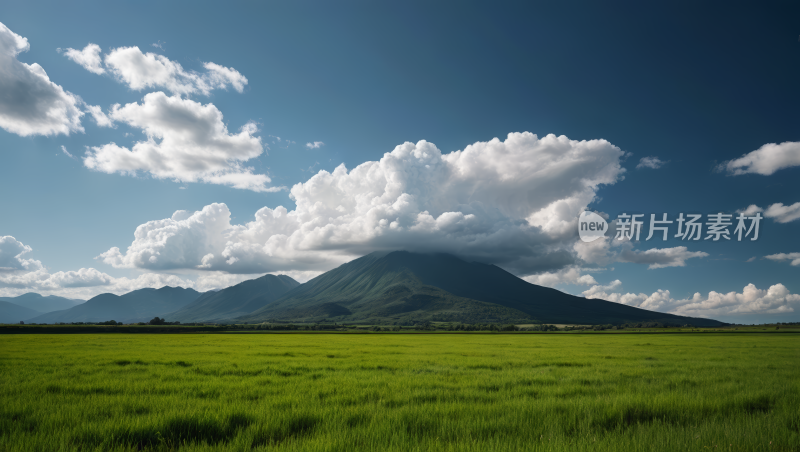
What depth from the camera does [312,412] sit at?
8.10 metres

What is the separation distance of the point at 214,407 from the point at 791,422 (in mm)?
12992

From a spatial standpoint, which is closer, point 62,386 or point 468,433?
point 468,433

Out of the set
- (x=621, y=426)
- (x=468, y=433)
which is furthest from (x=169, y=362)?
(x=621, y=426)

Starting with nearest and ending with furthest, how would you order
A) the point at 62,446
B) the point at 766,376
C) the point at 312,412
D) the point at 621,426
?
the point at 62,446, the point at 621,426, the point at 312,412, the point at 766,376

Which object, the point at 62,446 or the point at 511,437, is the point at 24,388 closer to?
the point at 62,446

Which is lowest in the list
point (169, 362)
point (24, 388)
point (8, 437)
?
point (169, 362)

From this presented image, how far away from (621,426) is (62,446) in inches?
408

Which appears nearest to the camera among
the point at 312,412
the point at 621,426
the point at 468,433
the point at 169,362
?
the point at 468,433

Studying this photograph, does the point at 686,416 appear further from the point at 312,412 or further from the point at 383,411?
the point at 312,412

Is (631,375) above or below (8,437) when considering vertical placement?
below

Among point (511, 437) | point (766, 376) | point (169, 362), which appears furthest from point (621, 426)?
point (169, 362)

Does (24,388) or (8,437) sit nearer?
(8,437)

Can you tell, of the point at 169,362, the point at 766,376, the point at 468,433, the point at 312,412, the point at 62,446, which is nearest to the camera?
the point at 62,446

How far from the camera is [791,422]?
25.5 feet
